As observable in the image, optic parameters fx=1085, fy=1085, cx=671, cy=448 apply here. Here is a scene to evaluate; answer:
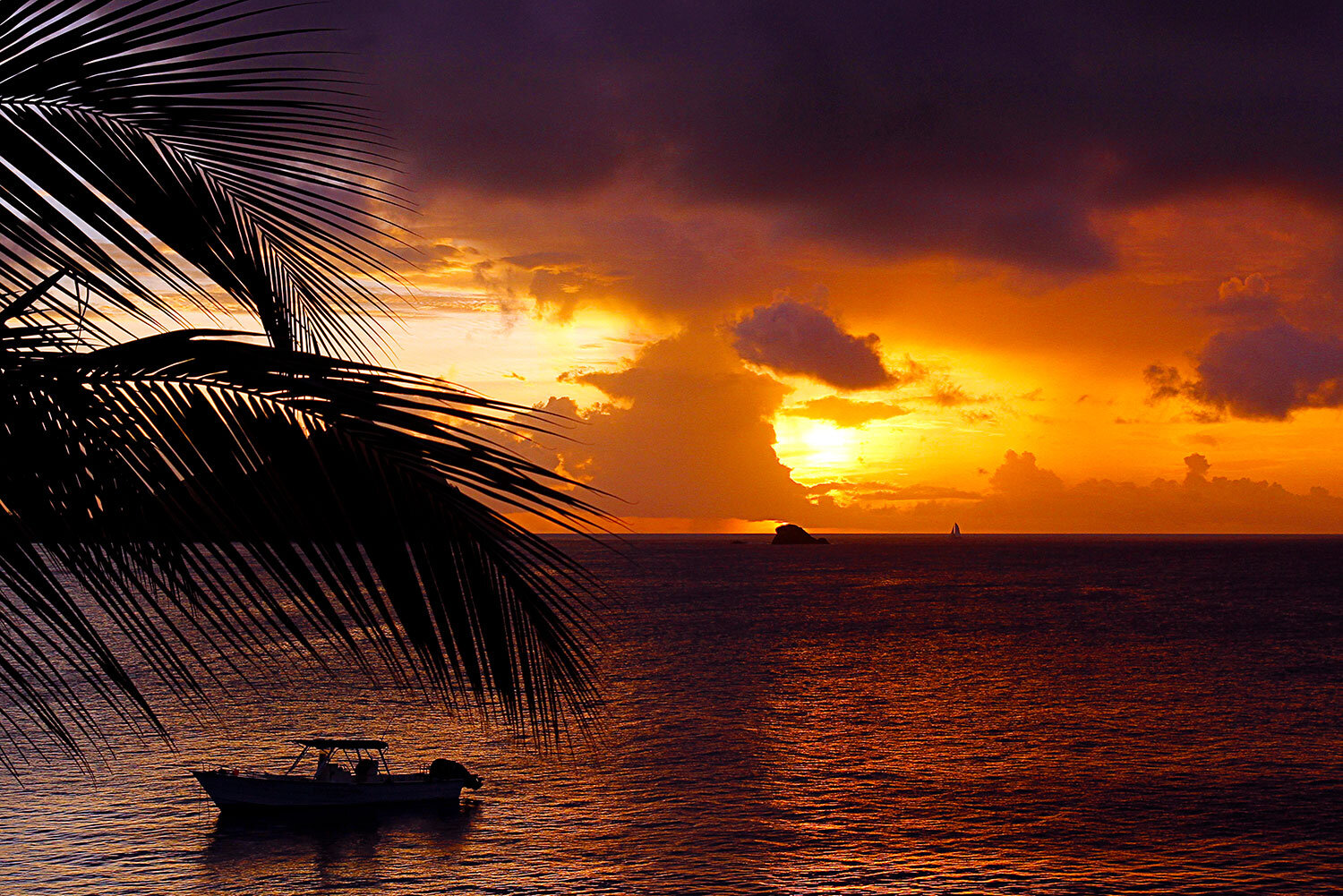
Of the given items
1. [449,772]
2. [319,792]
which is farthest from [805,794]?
[319,792]

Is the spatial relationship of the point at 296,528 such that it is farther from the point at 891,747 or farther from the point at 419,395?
the point at 891,747

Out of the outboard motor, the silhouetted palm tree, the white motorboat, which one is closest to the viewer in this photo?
the silhouetted palm tree

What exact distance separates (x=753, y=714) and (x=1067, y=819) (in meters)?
23.8

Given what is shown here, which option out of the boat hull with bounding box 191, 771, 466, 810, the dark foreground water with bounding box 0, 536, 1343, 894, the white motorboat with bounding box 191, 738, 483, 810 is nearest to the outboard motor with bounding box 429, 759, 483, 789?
the white motorboat with bounding box 191, 738, 483, 810

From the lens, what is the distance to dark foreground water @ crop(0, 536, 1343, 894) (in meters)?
39.0

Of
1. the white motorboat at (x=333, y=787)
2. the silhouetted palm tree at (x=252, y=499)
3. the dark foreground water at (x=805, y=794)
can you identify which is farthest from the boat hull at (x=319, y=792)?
the silhouetted palm tree at (x=252, y=499)

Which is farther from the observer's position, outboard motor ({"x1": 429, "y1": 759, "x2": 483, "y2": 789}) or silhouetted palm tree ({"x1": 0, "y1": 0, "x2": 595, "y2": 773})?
outboard motor ({"x1": 429, "y1": 759, "x2": 483, "y2": 789})

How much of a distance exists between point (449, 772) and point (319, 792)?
571 centimetres

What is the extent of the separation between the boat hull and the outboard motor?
0.27 metres

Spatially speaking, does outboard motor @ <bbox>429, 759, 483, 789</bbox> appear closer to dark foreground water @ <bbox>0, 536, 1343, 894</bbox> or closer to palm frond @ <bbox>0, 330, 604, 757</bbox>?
dark foreground water @ <bbox>0, 536, 1343, 894</bbox>

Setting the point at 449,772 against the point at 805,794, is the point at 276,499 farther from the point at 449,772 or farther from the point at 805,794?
the point at 449,772


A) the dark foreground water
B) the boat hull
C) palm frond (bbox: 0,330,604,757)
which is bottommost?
the dark foreground water

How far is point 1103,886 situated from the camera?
37844 millimetres

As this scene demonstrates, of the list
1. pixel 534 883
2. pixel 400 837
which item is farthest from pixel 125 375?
pixel 400 837
